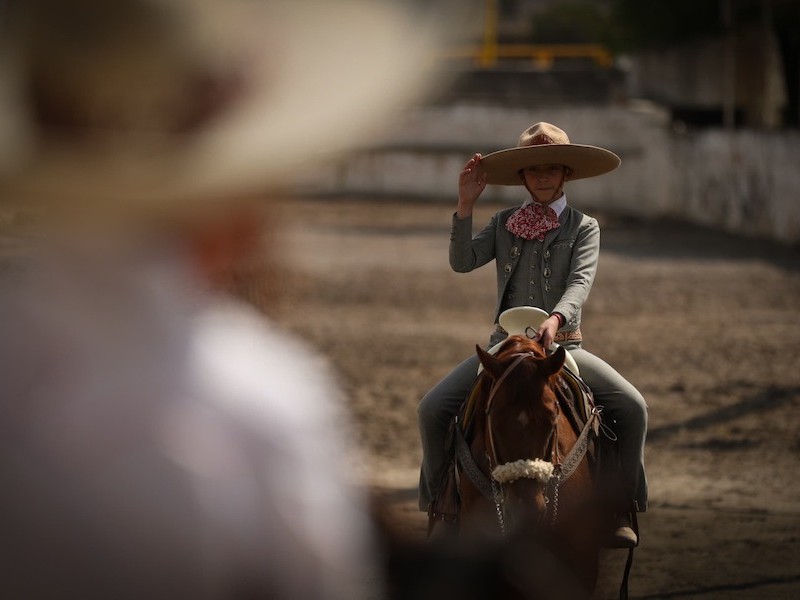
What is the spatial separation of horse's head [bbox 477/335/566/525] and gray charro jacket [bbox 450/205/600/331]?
0.71 ft

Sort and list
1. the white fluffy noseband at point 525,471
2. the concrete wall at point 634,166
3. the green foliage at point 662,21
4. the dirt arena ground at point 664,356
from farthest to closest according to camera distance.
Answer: the green foliage at point 662,21 → the concrete wall at point 634,166 → the dirt arena ground at point 664,356 → the white fluffy noseband at point 525,471

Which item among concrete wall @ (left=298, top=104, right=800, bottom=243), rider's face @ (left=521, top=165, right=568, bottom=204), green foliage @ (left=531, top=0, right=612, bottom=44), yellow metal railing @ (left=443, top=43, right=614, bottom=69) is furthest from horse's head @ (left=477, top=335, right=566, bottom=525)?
green foliage @ (left=531, top=0, right=612, bottom=44)

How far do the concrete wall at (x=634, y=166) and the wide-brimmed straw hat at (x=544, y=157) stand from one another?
11240 mm

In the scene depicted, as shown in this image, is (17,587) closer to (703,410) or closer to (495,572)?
(495,572)

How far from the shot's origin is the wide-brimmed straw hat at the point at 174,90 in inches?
26.1

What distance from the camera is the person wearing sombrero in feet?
11.7

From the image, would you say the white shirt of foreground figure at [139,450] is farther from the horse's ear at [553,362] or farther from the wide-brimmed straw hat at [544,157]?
the wide-brimmed straw hat at [544,157]

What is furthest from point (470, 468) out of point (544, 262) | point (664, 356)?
point (664, 356)

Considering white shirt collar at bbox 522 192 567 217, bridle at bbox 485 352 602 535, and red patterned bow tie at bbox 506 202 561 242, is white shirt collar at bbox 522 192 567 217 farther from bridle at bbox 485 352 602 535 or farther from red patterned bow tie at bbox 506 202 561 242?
bridle at bbox 485 352 602 535

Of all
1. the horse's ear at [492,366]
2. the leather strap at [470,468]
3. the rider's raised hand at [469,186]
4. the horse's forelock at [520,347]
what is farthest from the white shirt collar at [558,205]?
the leather strap at [470,468]

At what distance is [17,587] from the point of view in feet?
2.29

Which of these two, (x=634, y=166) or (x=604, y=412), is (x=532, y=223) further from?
(x=634, y=166)

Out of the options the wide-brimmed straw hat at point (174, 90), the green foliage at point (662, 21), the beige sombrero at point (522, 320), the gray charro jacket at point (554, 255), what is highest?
the wide-brimmed straw hat at point (174, 90)

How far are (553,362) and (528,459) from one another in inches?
10.9
